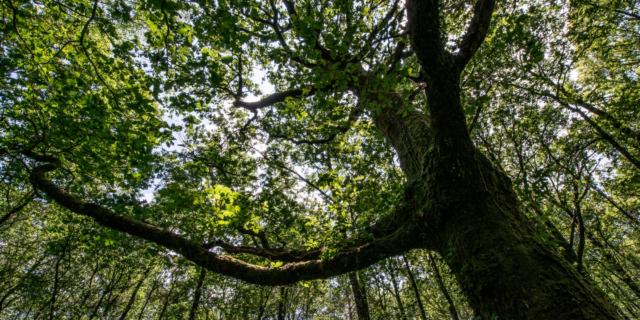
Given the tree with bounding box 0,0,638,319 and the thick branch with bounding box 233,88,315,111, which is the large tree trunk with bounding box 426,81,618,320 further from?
the thick branch with bounding box 233,88,315,111

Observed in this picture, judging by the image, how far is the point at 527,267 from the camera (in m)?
2.58

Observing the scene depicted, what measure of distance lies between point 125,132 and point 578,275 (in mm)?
7872

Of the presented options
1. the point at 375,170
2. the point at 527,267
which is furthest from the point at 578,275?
the point at 375,170

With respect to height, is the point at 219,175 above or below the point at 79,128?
above

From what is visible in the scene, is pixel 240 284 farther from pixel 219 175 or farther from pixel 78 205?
pixel 78 205

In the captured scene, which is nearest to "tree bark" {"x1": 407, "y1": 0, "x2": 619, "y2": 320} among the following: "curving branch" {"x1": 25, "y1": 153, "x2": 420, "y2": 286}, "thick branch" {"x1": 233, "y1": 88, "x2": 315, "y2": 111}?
"curving branch" {"x1": 25, "y1": 153, "x2": 420, "y2": 286}

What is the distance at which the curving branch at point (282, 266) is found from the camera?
3.72 m

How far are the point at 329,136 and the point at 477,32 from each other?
468 cm

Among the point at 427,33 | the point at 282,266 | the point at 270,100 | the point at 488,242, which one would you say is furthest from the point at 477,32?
the point at 270,100

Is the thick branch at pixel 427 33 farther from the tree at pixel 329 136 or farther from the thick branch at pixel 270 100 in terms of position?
the thick branch at pixel 270 100

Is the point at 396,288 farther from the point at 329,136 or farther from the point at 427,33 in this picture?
the point at 427,33

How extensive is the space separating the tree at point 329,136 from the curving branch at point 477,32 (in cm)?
2

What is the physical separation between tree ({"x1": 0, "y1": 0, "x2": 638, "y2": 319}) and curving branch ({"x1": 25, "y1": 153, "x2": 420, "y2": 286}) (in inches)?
0.9

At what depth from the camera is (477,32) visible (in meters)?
3.20
